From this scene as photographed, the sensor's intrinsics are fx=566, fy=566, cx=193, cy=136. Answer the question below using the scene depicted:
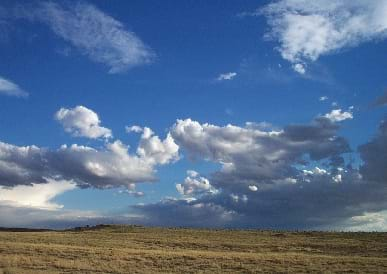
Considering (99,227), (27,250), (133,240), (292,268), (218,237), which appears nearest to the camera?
(292,268)

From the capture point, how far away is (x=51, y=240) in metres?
64.4

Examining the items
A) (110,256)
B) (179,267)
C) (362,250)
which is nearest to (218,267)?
(179,267)

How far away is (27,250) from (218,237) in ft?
105

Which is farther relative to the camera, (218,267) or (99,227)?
(99,227)


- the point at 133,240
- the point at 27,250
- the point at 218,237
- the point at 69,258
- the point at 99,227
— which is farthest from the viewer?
the point at 99,227

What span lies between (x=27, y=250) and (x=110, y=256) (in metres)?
7.98

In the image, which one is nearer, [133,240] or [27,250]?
[27,250]

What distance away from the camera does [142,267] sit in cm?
4269

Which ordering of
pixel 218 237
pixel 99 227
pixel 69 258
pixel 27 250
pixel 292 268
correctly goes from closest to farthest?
pixel 292 268 < pixel 69 258 < pixel 27 250 < pixel 218 237 < pixel 99 227

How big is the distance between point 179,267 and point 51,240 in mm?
26561

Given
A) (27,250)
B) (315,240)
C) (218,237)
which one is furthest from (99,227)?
(27,250)

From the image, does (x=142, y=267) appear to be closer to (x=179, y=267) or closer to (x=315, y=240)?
(x=179, y=267)

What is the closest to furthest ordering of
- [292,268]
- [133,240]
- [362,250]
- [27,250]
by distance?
[292,268] → [27,250] → [362,250] → [133,240]

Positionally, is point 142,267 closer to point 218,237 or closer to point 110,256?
point 110,256
